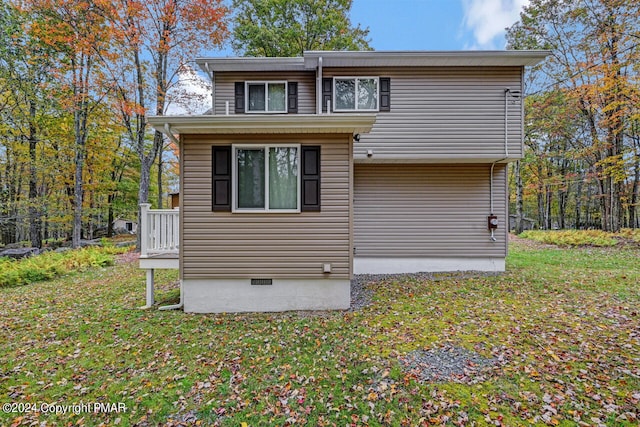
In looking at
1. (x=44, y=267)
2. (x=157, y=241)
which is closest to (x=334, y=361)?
(x=157, y=241)

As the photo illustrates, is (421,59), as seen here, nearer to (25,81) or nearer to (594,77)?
(594,77)

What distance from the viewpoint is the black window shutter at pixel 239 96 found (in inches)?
318

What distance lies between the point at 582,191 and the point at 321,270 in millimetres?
28785

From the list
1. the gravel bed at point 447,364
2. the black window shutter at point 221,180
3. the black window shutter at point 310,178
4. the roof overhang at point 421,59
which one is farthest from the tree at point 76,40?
the gravel bed at point 447,364

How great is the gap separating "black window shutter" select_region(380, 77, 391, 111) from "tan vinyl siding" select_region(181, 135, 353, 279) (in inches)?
114

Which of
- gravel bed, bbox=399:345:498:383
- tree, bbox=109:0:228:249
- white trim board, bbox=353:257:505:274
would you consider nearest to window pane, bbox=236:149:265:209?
gravel bed, bbox=399:345:498:383

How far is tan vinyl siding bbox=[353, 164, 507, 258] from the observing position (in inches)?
314

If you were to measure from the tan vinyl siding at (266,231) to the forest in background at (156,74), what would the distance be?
879 centimetres

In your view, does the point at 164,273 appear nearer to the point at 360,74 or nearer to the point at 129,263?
the point at 129,263

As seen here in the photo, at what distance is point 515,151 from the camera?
733 cm

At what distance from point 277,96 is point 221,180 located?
4001mm

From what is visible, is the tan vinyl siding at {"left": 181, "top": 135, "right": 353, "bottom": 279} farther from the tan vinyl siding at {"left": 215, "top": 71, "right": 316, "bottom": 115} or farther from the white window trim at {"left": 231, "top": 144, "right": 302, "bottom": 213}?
the tan vinyl siding at {"left": 215, "top": 71, "right": 316, "bottom": 115}

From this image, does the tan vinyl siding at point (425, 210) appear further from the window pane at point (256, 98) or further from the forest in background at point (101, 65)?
the forest in background at point (101, 65)

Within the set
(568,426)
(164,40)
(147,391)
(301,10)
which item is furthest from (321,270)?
(301,10)
